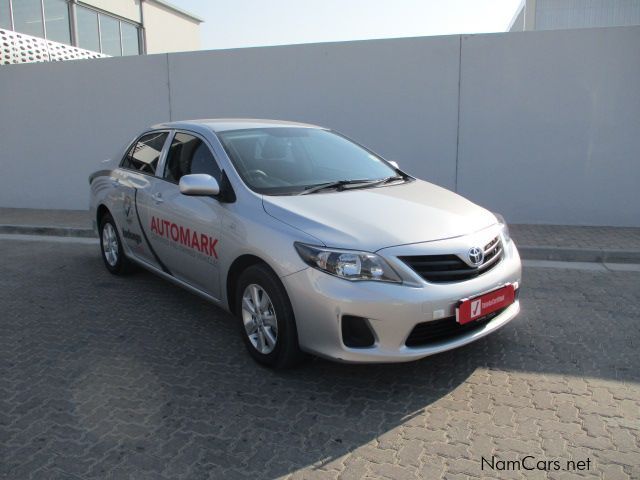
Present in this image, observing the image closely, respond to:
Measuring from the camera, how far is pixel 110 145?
10.1 m

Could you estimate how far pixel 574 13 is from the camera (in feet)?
72.8

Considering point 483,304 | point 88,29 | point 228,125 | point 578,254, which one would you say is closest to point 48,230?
point 228,125

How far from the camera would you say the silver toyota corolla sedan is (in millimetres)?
3240

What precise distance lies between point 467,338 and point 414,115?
18.5ft

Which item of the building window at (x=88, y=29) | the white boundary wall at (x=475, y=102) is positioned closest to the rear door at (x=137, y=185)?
the white boundary wall at (x=475, y=102)

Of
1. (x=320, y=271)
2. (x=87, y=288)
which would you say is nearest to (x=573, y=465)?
(x=320, y=271)

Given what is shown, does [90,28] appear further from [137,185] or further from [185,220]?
[185,220]

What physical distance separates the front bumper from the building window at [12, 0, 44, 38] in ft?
60.7

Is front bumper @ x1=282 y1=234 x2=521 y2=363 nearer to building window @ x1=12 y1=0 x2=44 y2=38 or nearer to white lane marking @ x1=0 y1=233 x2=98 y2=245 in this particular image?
white lane marking @ x1=0 y1=233 x2=98 y2=245

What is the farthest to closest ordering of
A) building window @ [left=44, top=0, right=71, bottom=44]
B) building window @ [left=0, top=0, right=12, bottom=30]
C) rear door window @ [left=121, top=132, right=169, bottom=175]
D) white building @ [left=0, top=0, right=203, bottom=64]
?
building window @ [left=44, top=0, right=71, bottom=44] < building window @ [left=0, top=0, right=12, bottom=30] < white building @ [left=0, top=0, right=203, bottom=64] < rear door window @ [left=121, top=132, right=169, bottom=175]

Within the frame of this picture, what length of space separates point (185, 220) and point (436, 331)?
214cm

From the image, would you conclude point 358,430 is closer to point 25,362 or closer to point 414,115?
point 25,362

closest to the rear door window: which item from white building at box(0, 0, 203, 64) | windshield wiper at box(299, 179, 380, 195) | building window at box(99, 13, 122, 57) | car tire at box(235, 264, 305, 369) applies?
windshield wiper at box(299, 179, 380, 195)

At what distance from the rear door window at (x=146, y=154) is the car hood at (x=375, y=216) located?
70.8 inches
